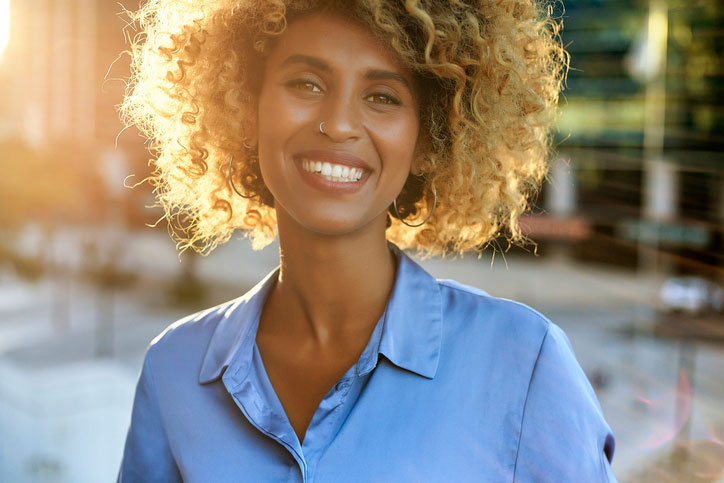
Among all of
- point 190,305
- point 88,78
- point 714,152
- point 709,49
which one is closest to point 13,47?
point 88,78

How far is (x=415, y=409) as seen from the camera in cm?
96

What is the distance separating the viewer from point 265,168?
3.53 feet

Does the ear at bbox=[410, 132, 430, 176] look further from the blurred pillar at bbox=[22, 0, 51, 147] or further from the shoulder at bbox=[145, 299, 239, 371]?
the blurred pillar at bbox=[22, 0, 51, 147]

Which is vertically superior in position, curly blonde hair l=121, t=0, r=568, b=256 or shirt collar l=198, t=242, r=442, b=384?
curly blonde hair l=121, t=0, r=568, b=256

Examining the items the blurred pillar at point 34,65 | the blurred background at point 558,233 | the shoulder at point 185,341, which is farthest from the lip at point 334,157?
the blurred pillar at point 34,65

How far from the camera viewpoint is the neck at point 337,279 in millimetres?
1110

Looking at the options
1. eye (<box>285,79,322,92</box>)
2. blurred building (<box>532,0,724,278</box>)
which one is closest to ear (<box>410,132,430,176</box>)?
eye (<box>285,79,322,92</box>)

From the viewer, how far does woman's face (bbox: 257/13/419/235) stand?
0.99 m

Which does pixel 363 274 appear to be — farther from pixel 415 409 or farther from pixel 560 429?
pixel 560 429

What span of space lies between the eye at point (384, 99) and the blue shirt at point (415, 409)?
273mm

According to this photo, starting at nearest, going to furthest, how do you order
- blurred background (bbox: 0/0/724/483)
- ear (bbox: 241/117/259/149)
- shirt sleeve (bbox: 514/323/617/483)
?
shirt sleeve (bbox: 514/323/617/483)
ear (bbox: 241/117/259/149)
blurred background (bbox: 0/0/724/483)

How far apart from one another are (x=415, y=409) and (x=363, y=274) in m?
0.26

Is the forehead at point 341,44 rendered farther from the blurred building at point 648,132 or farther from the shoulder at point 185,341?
the blurred building at point 648,132

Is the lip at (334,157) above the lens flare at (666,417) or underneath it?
above
